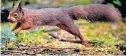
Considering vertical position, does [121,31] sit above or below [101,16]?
below

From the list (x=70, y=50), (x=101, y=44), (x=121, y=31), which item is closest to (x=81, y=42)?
(x=101, y=44)

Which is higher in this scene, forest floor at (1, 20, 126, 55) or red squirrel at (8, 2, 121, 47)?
red squirrel at (8, 2, 121, 47)

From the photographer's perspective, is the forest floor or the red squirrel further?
the red squirrel

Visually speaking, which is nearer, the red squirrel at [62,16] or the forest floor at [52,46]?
the forest floor at [52,46]

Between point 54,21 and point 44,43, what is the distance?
45 centimetres

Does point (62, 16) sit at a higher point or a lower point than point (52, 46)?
higher

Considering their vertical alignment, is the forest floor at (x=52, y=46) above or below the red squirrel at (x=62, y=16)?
below

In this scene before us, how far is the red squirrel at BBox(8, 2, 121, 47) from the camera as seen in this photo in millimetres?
6871

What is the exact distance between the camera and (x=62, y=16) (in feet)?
23.3

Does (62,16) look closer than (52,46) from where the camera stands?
No

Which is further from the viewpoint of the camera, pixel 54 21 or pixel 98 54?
pixel 54 21

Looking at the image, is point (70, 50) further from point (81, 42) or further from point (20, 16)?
point (20, 16)

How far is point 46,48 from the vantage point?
6414mm

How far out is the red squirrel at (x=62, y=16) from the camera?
687cm
